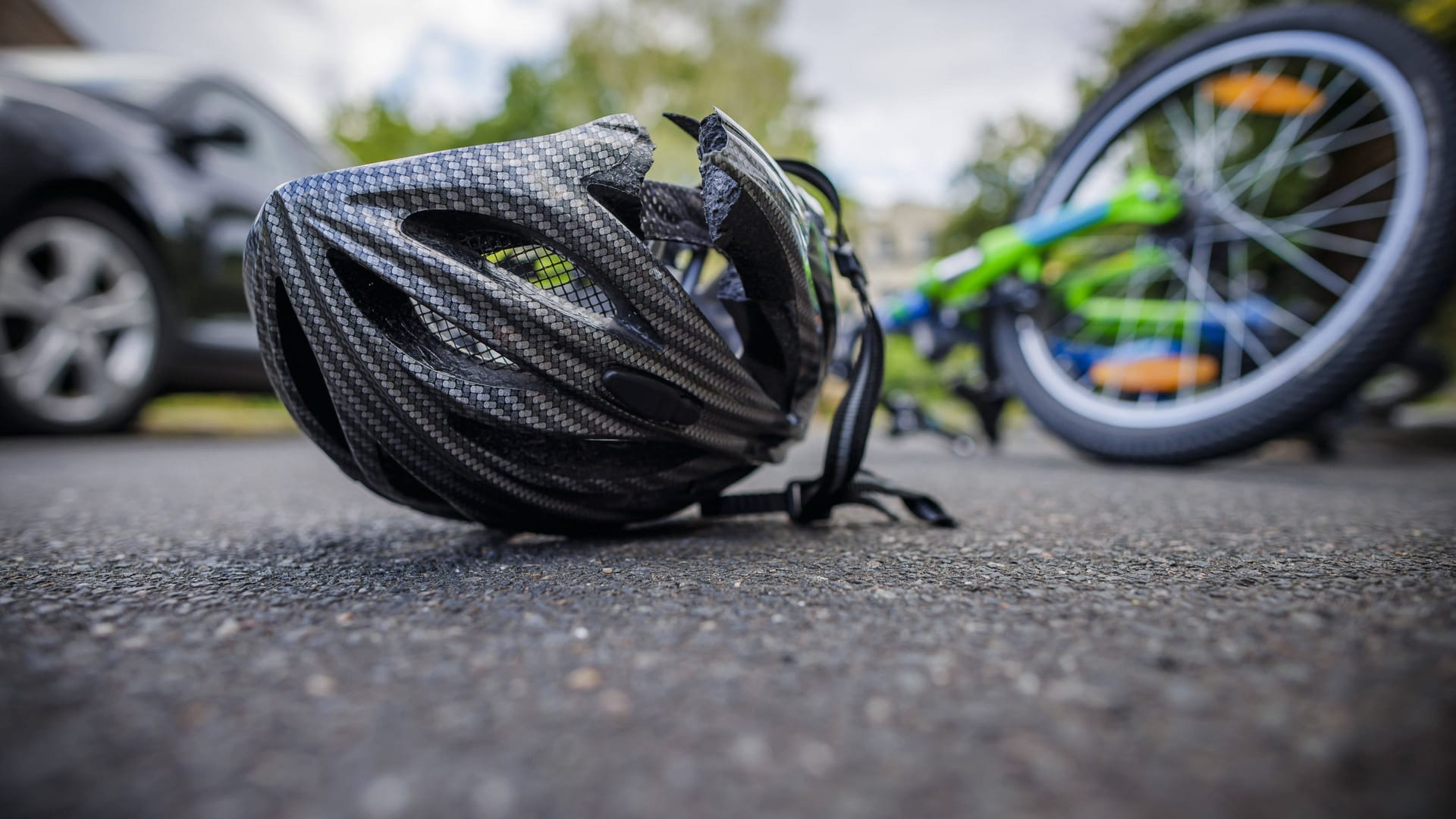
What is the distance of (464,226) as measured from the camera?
1032 millimetres

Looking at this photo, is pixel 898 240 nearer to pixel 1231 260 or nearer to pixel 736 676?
pixel 1231 260

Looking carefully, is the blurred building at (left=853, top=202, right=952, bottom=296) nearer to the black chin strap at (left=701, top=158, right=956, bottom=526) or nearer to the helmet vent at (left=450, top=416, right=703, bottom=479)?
the black chin strap at (left=701, top=158, right=956, bottom=526)

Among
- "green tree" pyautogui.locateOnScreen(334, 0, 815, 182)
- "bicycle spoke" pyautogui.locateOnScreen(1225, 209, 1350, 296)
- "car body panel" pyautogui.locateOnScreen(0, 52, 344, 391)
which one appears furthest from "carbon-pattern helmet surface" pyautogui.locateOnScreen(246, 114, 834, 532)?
"green tree" pyautogui.locateOnScreen(334, 0, 815, 182)

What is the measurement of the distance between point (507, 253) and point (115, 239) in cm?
295

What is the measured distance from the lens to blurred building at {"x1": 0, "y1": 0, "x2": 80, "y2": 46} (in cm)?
1282

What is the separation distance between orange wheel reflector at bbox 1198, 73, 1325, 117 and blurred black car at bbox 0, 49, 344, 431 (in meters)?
4.09

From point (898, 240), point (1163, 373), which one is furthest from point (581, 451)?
point (898, 240)

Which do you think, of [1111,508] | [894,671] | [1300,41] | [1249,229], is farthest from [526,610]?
[1300,41]

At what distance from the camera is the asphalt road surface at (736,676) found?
1.59 feet

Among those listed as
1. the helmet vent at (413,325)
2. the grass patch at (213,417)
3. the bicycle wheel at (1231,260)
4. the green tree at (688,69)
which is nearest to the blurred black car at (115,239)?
the grass patch at (213,417)

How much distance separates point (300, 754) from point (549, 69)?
20.2 metres

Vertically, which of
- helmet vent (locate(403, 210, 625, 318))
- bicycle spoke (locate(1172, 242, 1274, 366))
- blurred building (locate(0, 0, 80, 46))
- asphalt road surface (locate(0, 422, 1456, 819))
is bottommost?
asphalt road surface (locate(0, 422, 1456, 819))

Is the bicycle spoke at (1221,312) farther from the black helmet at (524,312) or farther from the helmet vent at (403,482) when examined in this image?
the helmet vent at (403,482)

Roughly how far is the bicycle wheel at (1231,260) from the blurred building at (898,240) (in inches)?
30.5
